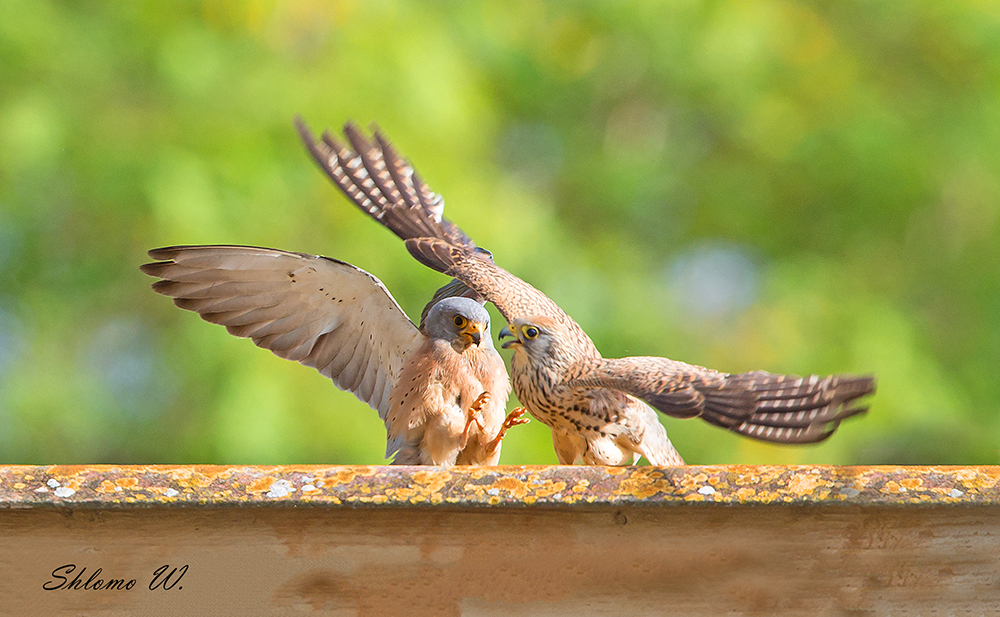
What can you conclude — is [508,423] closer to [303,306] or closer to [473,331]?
[473,331]

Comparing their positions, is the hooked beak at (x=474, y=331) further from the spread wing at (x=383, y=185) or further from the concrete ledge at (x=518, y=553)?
the concrete ledge at (x=518, y=553)

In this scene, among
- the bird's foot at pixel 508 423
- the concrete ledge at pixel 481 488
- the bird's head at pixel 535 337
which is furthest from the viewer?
the bird's foot at pixel 508 423

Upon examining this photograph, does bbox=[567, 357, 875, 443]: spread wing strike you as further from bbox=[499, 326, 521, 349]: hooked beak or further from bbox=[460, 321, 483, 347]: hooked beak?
bbox=[460, 321, 483, 347]: hooked beak

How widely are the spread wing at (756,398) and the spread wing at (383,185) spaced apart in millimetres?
1140

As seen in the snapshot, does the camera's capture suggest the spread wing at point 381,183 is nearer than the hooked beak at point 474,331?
No

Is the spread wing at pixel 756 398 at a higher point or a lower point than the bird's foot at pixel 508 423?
higher

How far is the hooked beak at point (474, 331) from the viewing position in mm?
2428

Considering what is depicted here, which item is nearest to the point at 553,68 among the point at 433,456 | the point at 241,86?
the point at 241,86

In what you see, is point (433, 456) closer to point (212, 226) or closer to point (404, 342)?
point (404, 342)

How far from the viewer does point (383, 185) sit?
3.03 metres

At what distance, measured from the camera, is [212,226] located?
5.09m

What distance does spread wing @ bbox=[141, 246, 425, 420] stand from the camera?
7.73 feet

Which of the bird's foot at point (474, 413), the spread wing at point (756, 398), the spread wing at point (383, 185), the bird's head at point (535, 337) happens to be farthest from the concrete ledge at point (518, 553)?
the spread wing at point (383, 185)
